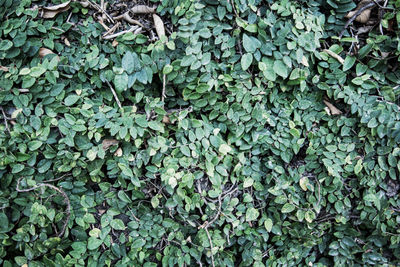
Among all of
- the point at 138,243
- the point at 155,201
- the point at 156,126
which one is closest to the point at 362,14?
the point at 156,126

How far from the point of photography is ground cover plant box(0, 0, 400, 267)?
1811mm

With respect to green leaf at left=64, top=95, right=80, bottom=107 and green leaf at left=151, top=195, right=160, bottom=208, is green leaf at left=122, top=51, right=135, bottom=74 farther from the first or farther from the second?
green leaf at left=151, top=195, right=160, bottom=208

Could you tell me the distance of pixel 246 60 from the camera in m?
1.89

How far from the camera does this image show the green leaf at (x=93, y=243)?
1.81 meters

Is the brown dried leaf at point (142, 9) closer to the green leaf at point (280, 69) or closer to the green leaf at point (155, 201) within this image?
the green leaf at point (280, 69)

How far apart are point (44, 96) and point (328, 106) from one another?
5.20ft

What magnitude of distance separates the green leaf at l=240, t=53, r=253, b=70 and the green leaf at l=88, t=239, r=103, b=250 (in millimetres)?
1170

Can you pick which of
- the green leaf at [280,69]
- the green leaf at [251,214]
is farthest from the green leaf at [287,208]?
the green leaf at [280,69]

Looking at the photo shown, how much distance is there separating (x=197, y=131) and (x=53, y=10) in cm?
100

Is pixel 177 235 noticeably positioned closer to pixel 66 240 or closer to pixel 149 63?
pixel 66 240

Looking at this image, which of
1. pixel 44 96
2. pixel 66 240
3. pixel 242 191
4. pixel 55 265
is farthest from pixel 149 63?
pixel 55 265

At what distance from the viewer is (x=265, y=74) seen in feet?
6.30

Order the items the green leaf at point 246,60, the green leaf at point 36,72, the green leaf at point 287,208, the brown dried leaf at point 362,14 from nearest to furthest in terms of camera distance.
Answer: the green leaf at point 36,72
the green leaf at point 246,60
the green leaf at point 287,208
the brown dried leaf at point 362,14

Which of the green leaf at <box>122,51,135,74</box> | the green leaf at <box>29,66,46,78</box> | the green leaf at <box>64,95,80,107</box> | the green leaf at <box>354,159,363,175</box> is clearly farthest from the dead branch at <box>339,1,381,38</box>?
the green leaf at <box>29,66,46,78</box>
